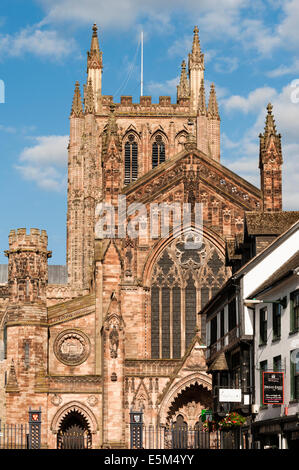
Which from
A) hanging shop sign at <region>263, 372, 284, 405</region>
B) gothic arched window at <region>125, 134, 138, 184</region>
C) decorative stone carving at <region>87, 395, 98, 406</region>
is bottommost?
hanging shop sign at <region>263, 372, 284, 405</region>

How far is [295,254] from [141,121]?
49.4 metres

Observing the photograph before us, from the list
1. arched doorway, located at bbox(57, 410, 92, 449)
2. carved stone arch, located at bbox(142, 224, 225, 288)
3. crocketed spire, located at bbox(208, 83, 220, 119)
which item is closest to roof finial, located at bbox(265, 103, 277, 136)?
carved stone arch, located at bbox(142, 224, 225, 288)

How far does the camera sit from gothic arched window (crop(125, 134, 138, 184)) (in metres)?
83.2

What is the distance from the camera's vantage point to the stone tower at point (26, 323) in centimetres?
5147

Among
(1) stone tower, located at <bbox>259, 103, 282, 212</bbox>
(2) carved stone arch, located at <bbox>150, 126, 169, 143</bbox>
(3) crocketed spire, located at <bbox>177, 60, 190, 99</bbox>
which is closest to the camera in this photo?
(1) stone tower, located at <bbox>259, 103, 282, 212</bbox>

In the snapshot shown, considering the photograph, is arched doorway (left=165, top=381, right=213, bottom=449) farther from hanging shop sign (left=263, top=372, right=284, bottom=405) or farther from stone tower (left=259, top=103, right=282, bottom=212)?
hanging shop sign (left=263, top=372, right=284, bottom=405)

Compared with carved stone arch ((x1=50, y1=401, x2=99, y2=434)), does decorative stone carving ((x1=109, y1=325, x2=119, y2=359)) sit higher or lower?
higher

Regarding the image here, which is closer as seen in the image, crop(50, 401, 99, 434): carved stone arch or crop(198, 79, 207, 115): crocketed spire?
crop(50, 401, 99, 434): carved stone arch

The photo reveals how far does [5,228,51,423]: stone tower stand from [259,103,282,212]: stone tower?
12.6m

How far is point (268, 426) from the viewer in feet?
116

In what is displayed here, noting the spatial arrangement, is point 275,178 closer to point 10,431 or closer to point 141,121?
point 10,431

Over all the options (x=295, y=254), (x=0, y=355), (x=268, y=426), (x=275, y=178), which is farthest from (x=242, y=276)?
(x=0, y=355)

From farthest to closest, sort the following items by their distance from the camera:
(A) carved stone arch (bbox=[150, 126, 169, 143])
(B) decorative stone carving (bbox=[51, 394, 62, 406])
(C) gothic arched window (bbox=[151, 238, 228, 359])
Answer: (A) carved stone arch (bbox=[150, 126, 169, 143])
(C) gothic arched window (bbox=[151, 238, 228, 359])
(B) decorative stone carving (bbox=[51, 394, 62, 406])

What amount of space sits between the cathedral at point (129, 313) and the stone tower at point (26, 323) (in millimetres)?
56
